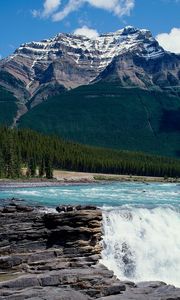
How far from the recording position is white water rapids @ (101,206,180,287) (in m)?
51.7

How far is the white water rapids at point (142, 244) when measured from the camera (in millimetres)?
51688

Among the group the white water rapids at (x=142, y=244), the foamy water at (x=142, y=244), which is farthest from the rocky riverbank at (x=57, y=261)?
the foamy water at (x=142, y=244)

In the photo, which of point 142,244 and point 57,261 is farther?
point 142,244

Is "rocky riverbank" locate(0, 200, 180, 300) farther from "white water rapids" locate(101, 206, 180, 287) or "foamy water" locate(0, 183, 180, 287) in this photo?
"foamy water" locate(0, 183, 180, 287)

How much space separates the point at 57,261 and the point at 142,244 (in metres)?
21.6

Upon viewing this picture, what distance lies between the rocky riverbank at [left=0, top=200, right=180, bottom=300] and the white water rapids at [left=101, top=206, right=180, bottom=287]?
11534 millimetres

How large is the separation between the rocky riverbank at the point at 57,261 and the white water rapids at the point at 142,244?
1153cm

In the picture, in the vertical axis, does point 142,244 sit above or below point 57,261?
below

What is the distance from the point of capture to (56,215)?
4012cm

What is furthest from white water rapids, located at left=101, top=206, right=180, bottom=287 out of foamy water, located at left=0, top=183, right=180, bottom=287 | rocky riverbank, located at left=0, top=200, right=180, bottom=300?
rocky riverbank, located at left=0, top=200, right=180, bottom=300

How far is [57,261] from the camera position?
36.3 m

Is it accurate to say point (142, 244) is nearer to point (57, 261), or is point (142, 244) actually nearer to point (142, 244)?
point (142, 244)

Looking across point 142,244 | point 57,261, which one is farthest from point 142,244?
point 57,261

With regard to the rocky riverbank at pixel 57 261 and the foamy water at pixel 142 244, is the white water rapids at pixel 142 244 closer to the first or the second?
the foamy water at pixel 142 244
